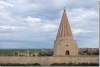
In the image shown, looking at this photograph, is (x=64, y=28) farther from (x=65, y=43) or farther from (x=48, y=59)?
(x=48, y=59)

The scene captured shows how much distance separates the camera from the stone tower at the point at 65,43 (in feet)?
65.3

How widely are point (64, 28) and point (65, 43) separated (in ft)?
3.38

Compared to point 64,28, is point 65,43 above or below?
below

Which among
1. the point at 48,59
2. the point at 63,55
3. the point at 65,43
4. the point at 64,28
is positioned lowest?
the point at 48,59

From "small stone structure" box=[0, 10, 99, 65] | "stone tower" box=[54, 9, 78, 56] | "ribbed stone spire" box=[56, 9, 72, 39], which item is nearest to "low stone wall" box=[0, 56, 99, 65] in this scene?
"small stone structure" box=[0, 10, 99, 65]

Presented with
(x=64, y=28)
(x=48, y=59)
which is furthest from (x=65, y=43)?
(x=48, y=59)

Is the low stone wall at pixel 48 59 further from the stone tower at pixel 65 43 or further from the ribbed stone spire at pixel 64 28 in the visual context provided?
the ribbed stone spire at pixel 64 28

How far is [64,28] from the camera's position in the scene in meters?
20.2

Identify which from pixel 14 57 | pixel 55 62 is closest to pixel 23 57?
pixel 14 57

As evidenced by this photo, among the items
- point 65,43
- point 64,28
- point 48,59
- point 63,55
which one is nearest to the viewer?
point 48,59

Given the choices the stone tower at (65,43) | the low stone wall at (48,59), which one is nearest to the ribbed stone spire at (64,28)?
the stone tower at (65,43)

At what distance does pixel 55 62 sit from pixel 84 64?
5.76ft

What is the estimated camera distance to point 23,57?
18.6 m

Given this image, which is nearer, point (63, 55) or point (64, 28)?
point (63, 55)
